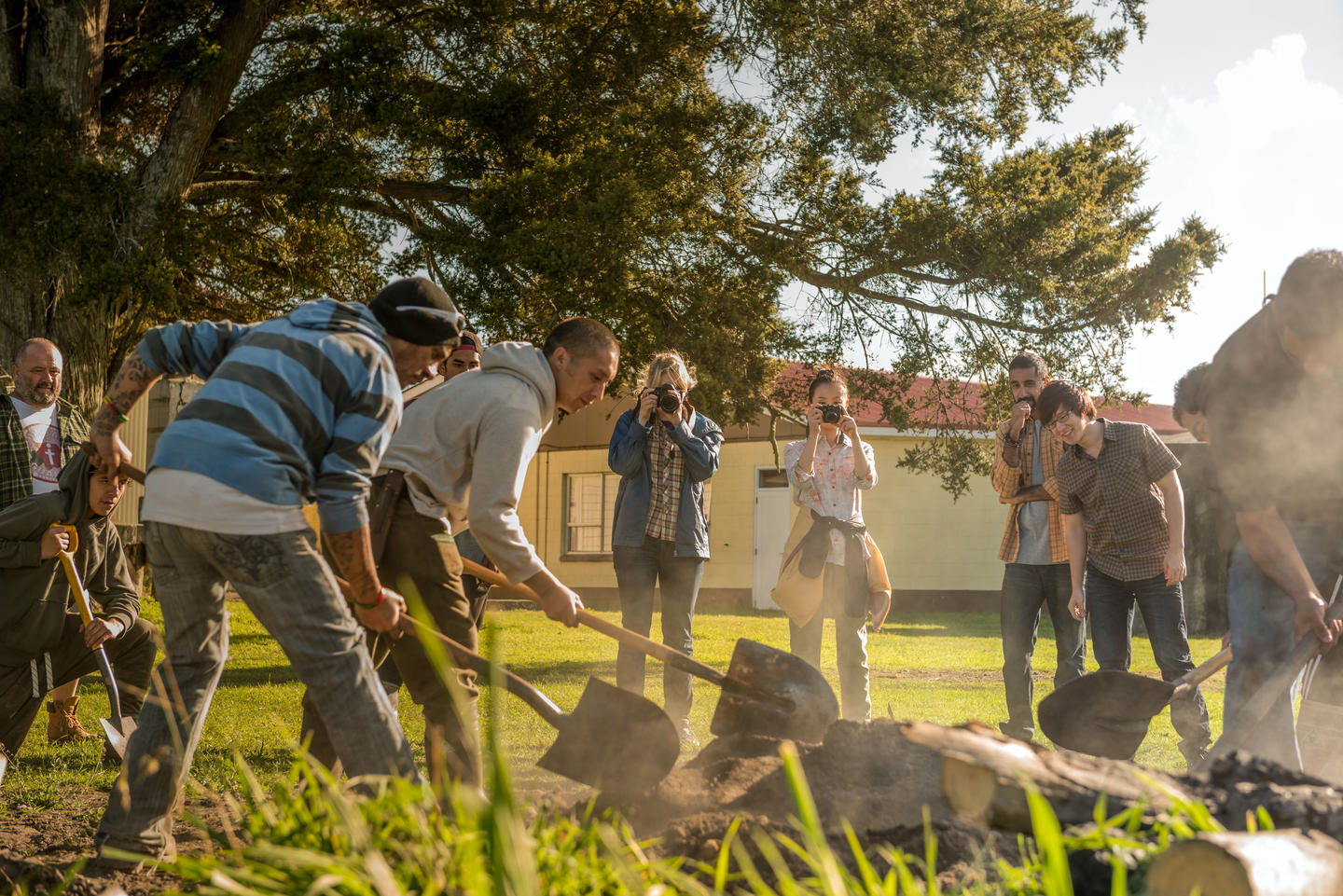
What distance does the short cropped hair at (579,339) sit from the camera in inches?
145

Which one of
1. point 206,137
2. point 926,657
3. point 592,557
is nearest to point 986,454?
point 926,657

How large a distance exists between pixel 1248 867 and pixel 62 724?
18.9ft

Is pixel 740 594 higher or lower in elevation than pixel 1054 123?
lower

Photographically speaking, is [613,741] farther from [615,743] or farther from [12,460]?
[12,460]

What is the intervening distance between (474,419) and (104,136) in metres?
9.45

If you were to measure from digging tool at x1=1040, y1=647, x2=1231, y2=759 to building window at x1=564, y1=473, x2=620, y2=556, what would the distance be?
62.9 feet

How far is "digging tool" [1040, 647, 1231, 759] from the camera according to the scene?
12.8 feet

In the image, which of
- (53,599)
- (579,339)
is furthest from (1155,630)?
(53,599)

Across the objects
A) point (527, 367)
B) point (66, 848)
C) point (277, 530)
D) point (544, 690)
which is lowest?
point (544, 690)

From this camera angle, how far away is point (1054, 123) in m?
11.5

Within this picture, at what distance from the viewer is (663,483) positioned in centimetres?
572

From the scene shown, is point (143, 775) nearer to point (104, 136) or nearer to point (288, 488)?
point (288, 488)

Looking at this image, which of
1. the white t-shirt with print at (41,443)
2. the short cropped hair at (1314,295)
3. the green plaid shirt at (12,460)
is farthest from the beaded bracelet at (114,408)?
the short cropped hair at (1314,295)

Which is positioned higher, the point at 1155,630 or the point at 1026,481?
the point at 1026,481
